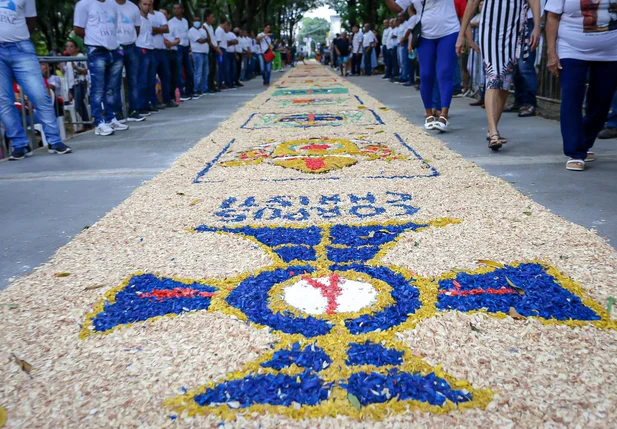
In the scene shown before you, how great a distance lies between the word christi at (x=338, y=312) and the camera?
1.54 metres

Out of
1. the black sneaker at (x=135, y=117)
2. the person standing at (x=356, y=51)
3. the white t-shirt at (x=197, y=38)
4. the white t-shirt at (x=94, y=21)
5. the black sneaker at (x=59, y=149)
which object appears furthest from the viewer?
the person standing at (x=356, y=51)

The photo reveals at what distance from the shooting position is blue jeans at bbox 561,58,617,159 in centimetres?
418

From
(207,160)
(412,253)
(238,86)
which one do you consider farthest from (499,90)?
(238,86)

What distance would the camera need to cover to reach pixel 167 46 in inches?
418

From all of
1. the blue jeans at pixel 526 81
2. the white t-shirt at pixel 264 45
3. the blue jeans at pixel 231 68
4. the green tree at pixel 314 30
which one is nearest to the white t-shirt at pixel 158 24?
the blue jeans at pixel 526 81

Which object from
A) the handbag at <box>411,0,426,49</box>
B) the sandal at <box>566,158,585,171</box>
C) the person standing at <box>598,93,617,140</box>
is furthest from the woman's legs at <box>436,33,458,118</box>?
the sandal at <box>566,158,585,171</box>

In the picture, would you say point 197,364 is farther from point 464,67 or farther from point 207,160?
point 464,67

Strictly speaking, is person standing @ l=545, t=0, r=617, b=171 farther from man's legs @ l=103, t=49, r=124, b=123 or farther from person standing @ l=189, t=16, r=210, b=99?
person standing @ l=189, t=16, r=210, b=99

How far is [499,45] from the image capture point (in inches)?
199

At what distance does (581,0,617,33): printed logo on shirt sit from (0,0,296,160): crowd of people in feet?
16.4

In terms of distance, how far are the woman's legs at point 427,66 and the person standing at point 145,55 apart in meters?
4.78

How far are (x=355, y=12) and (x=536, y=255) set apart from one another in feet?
103

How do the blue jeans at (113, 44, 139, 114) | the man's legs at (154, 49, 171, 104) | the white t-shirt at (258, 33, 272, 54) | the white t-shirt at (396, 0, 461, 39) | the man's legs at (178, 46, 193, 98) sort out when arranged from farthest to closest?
the white t-shirt at (258, 33, 272, 54), the man's legs at (178, 46, 193, 98), the man's legs at (154, 49, 171, 104), the blue jeans at (113, 44, 139, 114), the white t-shirt at (396, 0, 461, 39)

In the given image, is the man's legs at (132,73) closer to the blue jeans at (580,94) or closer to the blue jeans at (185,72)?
the blue jeans at (185,72)
